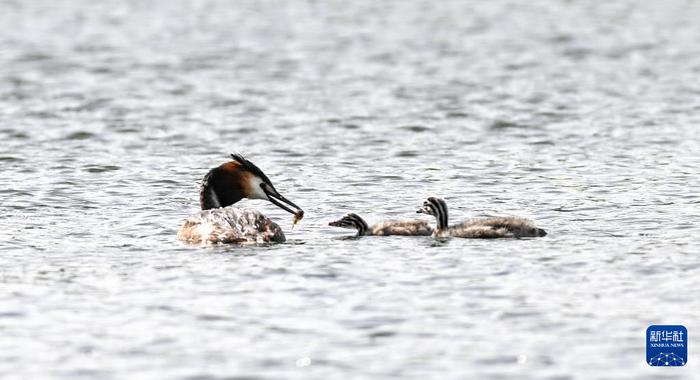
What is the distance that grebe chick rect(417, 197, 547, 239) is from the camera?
15.8m

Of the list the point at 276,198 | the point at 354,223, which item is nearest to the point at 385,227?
the point at 354,223

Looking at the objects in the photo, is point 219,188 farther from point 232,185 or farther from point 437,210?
point 437,210

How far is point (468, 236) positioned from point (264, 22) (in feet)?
101

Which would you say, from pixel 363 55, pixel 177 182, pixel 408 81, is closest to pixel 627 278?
pixel 177 182

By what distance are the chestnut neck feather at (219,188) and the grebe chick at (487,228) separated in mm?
2304

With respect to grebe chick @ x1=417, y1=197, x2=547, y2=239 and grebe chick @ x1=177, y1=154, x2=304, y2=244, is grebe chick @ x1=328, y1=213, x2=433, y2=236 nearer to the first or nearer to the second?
grebe chick @ x1=417, y1=197, x2=547, y2=239

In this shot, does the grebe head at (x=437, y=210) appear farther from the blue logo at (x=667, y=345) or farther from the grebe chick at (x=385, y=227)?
the blue logo at (x=667, y=345)

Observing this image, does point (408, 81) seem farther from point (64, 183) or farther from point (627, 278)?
point (627, 278)

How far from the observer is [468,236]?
1605 centimetres

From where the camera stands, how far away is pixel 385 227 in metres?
16.4

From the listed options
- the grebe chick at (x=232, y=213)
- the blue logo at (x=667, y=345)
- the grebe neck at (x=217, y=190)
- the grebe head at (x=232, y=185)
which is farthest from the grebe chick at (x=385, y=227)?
the blue logo at (x=667, y=345)

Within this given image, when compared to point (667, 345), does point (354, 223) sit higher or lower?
higher

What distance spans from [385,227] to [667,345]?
18.0 ft

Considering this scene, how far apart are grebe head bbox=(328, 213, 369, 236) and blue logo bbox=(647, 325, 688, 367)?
5.04 m
